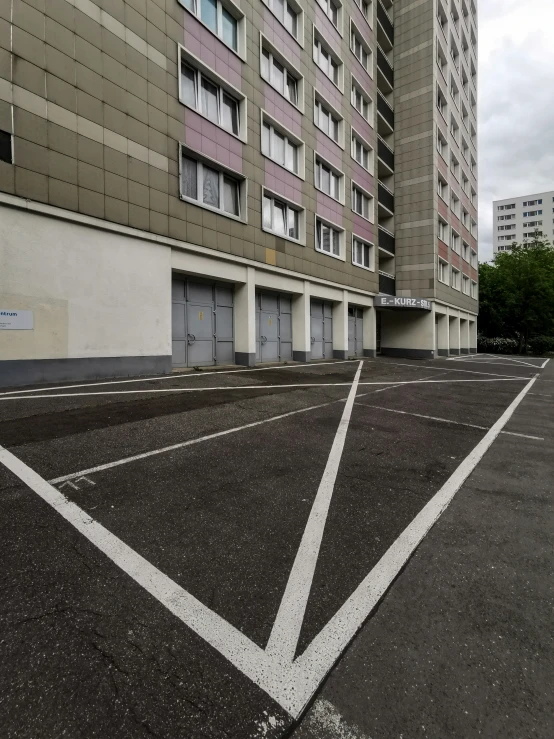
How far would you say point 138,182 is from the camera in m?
11.1

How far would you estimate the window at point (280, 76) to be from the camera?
16.0 metres

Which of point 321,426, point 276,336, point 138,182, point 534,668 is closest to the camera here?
point 534,668

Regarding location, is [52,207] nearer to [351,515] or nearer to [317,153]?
[351,515]

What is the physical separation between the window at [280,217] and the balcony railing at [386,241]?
38.0 feet

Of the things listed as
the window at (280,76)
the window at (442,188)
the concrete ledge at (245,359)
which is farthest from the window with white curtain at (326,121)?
the concrete ledge at (245,359)

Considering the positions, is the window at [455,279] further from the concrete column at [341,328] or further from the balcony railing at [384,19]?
the balcony railing at [384,19]

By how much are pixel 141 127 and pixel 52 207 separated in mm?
4335

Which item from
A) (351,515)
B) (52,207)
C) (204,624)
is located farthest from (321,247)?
(204,624)

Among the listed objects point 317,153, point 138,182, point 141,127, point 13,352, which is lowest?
point 13,352

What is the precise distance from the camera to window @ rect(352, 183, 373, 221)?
2294cm

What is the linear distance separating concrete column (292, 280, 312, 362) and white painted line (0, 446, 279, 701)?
15.6 m

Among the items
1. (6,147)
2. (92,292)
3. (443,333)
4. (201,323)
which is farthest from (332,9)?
(443,333)

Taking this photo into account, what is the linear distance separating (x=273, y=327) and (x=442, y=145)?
1064 inches

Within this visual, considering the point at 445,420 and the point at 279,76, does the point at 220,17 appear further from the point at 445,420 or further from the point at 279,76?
the point at 445,420
